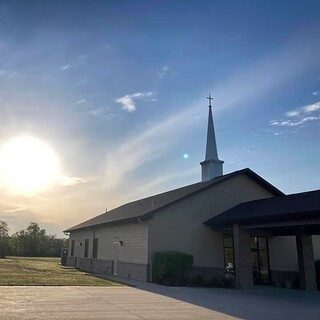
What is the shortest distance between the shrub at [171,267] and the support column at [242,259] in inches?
89.5

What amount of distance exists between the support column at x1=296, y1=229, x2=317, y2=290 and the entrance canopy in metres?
0.42

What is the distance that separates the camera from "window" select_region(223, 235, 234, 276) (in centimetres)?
2111

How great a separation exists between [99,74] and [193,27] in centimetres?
387

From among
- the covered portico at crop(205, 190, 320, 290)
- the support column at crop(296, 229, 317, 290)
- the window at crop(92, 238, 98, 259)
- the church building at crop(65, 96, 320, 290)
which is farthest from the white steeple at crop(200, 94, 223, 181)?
the window at crop(92, 238, 98, 259)

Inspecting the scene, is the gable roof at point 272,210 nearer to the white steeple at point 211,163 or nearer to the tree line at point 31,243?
the white steeple at point 211,163

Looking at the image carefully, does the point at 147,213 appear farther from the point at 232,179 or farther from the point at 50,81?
the point at 50,81

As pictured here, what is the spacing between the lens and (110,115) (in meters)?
16.4

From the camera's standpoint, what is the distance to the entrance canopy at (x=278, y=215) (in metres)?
15.8

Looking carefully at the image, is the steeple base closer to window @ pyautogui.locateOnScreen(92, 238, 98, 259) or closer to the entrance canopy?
the entrance canopy

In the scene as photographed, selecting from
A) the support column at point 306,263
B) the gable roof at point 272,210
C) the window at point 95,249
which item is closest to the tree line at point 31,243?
the window at point 95,249

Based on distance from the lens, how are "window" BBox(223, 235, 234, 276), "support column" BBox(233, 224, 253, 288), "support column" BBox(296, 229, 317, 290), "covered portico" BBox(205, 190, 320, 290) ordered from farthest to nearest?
"window" BBox(223, 235, 234, 276) < "support column" BBox(233, 224, 253, 288) < "support column" BBox(296, 229, 317, 290) < "covered portico" BBox(205, 190, 320, 290)

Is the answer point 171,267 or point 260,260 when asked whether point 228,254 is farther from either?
point 171,267

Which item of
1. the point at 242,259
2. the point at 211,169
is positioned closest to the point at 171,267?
the point at 242,259

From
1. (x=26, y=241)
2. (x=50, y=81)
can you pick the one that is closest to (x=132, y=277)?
(x=50, y=81)
